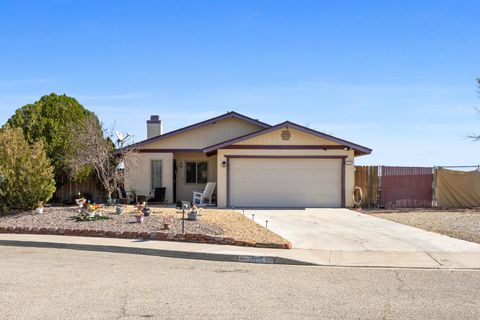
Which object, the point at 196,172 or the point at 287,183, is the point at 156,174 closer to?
the point at 196,172

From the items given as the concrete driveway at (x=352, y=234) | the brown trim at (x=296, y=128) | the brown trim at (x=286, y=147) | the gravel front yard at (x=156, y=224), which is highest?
the brown trim at (x=296, y=128)

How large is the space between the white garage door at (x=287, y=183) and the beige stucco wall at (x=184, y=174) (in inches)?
124

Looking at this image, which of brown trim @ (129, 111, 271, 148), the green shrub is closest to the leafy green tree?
brown trim @ (129, 111, 271, 148)

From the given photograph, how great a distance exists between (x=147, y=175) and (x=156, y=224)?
397 inches

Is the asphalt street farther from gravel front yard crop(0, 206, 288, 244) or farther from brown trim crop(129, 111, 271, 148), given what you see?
brown trim crop(129, 111, 271, 148)

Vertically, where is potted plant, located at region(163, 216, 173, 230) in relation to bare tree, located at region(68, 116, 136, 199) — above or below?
below

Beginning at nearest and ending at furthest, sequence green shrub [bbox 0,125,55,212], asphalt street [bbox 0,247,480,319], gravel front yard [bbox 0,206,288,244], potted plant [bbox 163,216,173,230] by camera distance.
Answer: asphalt street [bbox 0,247,480,319], gravel front yard [bbox 0,206,288,244], potted plant [bbox 163,216,173,230], green shrub [bbox 0,125,55,212]

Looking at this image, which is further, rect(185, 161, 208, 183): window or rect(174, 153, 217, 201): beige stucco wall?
rect(185, 161, 208, 183): window

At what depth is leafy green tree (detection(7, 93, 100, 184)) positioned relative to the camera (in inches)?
934

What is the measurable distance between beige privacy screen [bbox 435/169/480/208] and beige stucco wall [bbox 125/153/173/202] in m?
12.8

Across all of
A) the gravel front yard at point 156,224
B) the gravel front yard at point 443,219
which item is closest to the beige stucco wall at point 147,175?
the gravel front yard at point 156,224

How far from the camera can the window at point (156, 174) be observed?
960 inches

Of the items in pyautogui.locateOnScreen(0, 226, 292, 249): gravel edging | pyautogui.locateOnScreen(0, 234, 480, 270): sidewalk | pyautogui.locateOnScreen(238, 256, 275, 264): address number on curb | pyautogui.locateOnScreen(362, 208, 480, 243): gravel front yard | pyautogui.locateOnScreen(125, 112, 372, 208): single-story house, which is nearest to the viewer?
pyautogui.locateOnScreen(0, 234, 480, 270): sidewalk

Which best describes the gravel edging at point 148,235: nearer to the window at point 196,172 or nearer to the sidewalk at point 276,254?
the sidewalk at point 276,254
